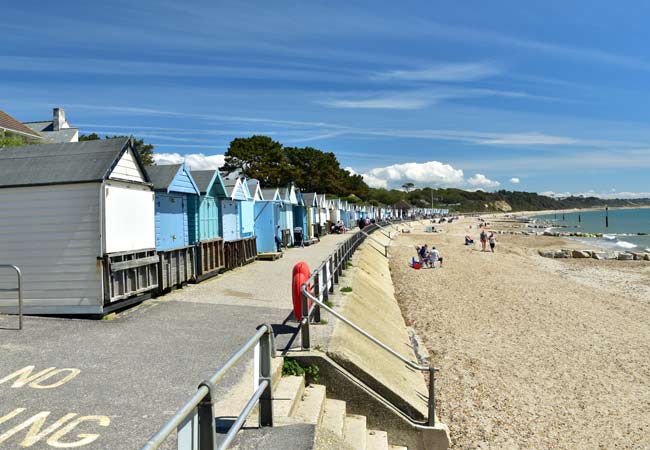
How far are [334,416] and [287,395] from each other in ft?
2.69

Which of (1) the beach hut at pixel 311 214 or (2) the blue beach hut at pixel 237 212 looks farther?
(1) the beach hut at pixel 311 214

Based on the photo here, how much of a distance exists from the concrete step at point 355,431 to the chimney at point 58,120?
42.4 meters

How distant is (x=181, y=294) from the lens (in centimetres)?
1186

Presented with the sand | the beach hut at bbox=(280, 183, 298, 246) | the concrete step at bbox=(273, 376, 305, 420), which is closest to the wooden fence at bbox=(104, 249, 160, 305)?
the concrete step at bbox=(273, 376, 305, 420)

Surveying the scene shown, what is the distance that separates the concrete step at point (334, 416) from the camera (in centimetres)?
574

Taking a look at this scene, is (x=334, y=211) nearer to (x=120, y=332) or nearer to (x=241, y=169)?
(x=241, y=169)

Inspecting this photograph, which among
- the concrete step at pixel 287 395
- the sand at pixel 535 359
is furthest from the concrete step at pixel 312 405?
the sand at pixel 535 359

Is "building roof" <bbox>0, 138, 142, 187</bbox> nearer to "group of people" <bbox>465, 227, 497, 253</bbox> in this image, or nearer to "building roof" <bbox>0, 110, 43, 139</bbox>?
"building roof" <bbox>0, 110, 43, 139</bbox>

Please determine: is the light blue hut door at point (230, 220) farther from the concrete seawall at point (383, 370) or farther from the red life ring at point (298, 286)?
the red life ring at point (298, 286)

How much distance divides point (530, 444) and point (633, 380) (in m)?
4.36

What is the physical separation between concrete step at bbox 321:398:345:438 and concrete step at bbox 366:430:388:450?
0.48m

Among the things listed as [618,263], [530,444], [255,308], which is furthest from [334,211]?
[530,444]

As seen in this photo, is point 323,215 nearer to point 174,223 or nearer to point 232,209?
point 232,209

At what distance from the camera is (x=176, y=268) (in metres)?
12.3
